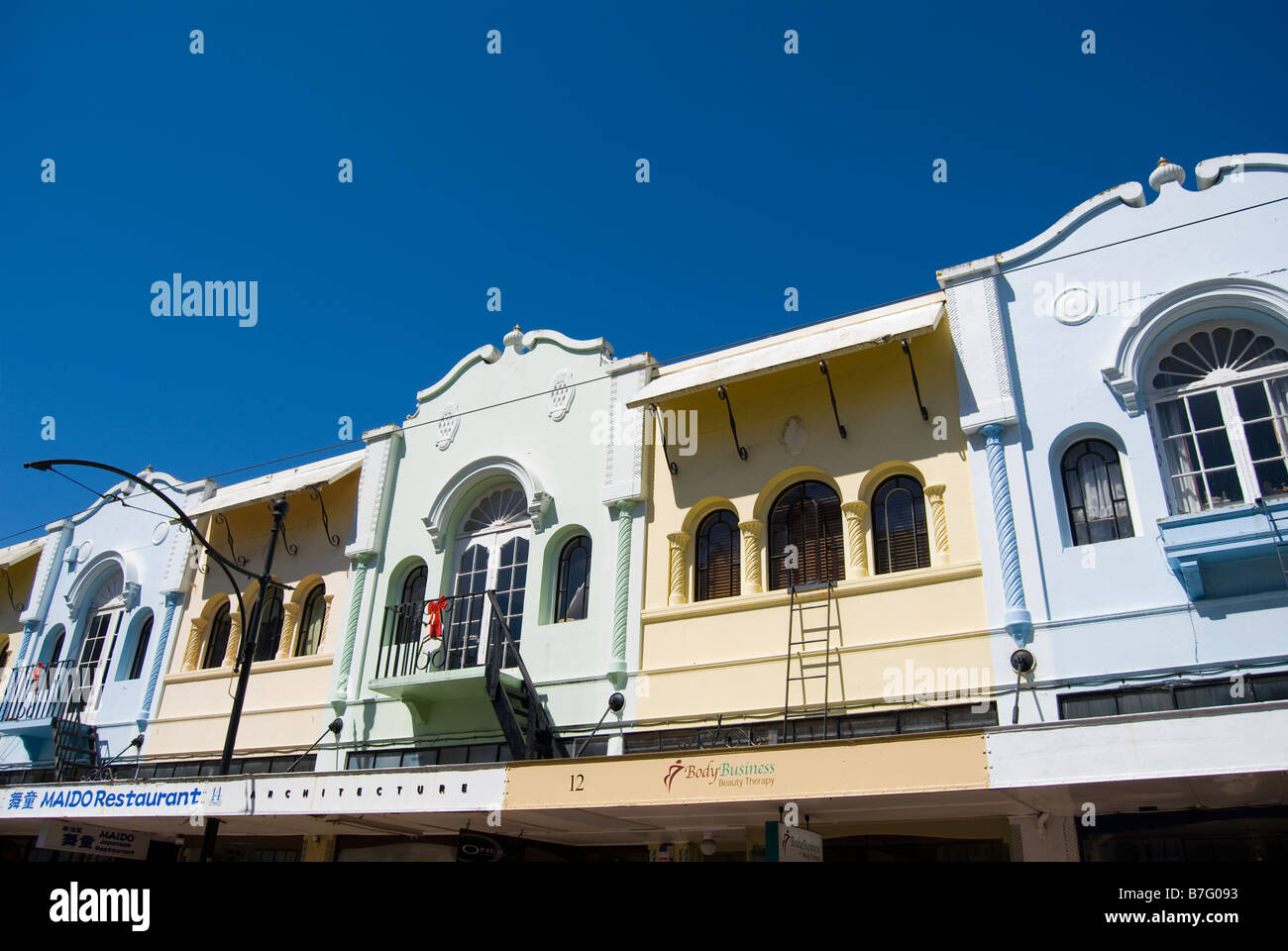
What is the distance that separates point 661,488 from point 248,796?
708cm

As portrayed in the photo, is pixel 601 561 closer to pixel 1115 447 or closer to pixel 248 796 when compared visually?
Answer: pixel 248 796

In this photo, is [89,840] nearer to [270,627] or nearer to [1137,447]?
[270,627]

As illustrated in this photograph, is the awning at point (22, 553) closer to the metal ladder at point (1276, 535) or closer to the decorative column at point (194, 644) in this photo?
the decorative column at point (194, 644)

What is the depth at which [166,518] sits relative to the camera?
2084 cm

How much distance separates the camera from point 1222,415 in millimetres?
11703

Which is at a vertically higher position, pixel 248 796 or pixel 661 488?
pixel 661 488

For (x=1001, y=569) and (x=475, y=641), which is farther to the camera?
(x=475, y=641)

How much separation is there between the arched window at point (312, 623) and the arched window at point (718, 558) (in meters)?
7.48

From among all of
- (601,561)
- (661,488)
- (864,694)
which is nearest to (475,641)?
(601,561)

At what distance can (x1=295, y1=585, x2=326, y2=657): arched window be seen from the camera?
1798 centimetres

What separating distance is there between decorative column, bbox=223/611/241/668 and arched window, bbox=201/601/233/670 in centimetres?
20

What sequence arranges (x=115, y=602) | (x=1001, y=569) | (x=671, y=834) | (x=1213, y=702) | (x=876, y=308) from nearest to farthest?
1. (x=1213, y=702)
2. (x=1001, y=569)
3. (x=671, y=834)
4. (x=876, y=308)
5. (x=115, y=602)

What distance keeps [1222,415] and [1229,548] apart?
2.03m

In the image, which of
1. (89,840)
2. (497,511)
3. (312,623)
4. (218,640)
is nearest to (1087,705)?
(497,511)
